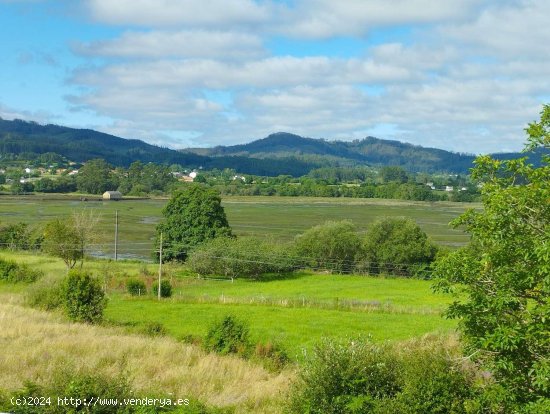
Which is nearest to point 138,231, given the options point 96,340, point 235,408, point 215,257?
point 215,257

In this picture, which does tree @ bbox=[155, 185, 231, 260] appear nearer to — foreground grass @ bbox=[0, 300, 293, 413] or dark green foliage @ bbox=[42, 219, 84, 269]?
dark green foliage @ bbox=[42, 219, 84, 269]

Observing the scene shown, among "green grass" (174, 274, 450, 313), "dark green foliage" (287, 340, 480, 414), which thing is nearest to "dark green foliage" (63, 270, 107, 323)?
"green grass" (174, 274, 450, 313)

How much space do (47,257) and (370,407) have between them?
56177mm

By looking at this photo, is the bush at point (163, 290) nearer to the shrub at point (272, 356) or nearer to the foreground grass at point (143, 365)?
the foreground grass at point (143, 365)

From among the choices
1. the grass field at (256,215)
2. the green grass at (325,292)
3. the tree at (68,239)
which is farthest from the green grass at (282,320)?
the grass field at (256,215)

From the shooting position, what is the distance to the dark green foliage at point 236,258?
2285 inches

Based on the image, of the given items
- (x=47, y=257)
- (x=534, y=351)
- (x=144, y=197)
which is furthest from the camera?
(x=144, y=197)

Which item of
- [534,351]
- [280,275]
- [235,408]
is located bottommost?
[280,275]

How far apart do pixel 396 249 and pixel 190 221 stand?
2142 centimetres

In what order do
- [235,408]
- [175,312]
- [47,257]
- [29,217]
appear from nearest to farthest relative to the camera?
[235,408] → [175,312] → [47,257] → [29,217]

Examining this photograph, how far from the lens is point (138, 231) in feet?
290

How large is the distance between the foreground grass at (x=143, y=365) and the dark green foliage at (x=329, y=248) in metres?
41.2

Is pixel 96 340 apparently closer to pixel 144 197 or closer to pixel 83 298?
pixel 83 298

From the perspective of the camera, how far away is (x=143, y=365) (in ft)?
59.9
